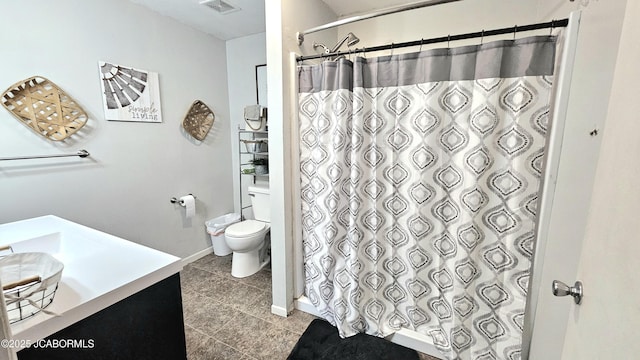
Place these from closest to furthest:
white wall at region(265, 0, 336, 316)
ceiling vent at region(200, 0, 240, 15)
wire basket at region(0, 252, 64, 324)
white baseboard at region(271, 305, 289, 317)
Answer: wire basket at region(0, 252, 64, 324) < white wall at region(265, 0, 336, 316) < white baseboard at region(271, 305, 289, 317) < ceiling vent at region(200, 0, 240, 15)

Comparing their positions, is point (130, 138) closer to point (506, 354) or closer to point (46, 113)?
point (46, 113)

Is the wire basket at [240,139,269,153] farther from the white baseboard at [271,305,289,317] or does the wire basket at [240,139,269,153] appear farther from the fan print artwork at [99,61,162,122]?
the white baseboard at [271,305,289,317]

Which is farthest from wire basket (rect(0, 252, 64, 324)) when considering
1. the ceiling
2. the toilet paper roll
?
the ceiling

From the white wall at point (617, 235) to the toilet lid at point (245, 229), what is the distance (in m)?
2.18

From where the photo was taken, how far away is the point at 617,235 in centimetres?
56

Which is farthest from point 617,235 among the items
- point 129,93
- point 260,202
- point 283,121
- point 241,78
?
point 241,78

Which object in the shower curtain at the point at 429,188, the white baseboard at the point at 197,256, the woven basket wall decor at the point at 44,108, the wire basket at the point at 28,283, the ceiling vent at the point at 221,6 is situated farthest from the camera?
the white baseboard at the point at 197,256

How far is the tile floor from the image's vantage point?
5.42ft

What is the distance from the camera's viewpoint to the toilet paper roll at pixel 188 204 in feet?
8.40

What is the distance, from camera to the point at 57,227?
1.39 meters

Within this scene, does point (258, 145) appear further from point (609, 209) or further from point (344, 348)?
point (609, 209)

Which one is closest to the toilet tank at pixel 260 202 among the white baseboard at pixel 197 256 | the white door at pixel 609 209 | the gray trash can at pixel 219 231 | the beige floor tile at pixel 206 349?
the gray trash can at pixel 219 231

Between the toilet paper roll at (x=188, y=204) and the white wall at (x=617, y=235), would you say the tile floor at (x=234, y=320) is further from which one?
the white wall at (x=617, y=235)

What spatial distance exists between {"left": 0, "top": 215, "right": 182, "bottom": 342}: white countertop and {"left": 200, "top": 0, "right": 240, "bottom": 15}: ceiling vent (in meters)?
1.84
